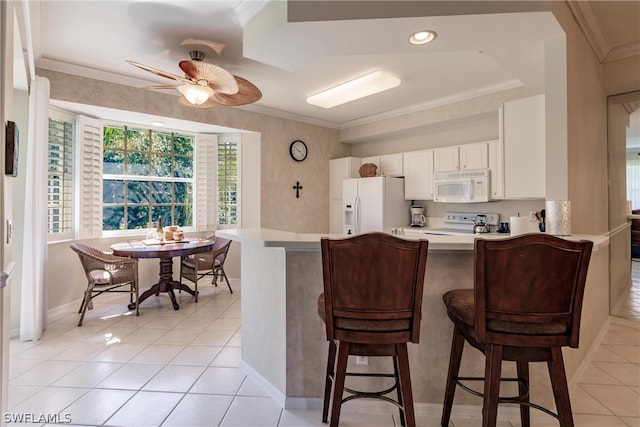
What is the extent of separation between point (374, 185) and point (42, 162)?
3.86 meters

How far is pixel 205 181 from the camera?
5.04m

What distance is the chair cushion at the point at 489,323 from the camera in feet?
4.61

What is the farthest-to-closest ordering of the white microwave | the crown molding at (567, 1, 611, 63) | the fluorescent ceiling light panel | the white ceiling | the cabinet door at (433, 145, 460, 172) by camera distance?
the cabinet door at (433, 145, 460, 172) → the white microwave → the fluorescent ceiling light panel → the crown molding at (567, 1, 611, 63) → the white ceiling

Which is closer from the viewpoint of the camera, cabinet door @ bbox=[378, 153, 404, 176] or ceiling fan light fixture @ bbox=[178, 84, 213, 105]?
ceiling fan light fixture @ bbox=[178, 84, 213, 105]

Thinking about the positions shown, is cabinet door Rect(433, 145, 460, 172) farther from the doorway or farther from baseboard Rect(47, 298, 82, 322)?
baseboard Rect(47, 298, 82, 322)

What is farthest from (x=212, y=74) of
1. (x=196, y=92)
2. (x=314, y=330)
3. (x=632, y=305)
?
(x=632, y=305)

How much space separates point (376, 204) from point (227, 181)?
2.37 m

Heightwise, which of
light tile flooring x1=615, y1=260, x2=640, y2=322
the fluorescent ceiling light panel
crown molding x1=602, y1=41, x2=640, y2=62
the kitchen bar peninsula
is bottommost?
light tile flooring x1=615, y1=260, x2=640, y2=322

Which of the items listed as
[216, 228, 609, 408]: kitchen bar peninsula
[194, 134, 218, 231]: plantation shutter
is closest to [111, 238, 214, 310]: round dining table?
[194, 134, 218, 231]: plantation shutter

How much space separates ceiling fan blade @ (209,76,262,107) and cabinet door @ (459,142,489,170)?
273 cm

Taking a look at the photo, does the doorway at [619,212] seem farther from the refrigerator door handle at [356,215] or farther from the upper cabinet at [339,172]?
the upper cabinet at [339,172]

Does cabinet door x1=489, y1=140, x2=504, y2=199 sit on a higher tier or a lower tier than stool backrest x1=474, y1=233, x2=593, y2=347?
higher

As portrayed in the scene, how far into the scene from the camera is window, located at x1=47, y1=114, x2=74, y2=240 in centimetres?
368

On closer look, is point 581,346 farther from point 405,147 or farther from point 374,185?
point 405,147
